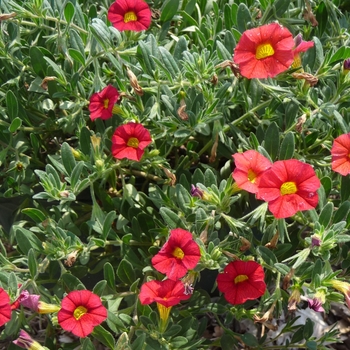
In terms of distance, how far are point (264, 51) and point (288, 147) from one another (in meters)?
0.22

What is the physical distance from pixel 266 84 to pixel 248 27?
193 millimetres

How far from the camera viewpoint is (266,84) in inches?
57.8

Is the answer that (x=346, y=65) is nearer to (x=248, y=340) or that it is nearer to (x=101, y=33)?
(x=101, y=33)

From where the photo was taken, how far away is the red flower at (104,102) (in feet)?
4.65

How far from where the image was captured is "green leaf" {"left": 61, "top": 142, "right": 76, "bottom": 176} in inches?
55.9

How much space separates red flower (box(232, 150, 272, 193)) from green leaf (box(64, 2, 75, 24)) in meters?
0.58

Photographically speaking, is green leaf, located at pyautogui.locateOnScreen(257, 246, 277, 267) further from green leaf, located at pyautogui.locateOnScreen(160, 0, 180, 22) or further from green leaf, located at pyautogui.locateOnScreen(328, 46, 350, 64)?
green leaf, located at pyautogui.locateOnScreen(160, 0, 180, 22)

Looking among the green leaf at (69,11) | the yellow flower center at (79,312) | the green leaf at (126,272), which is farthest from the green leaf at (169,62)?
the yellow flower center at (79,312)

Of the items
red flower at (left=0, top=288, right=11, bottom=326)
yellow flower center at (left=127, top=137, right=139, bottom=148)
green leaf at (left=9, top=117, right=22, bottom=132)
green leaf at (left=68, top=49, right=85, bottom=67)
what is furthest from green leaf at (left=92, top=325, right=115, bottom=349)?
green leaf at (left=68, top=49, right=85, bottom=67)

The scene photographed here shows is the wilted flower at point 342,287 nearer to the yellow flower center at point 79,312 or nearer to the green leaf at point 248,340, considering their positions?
the green leaf at point 248,340

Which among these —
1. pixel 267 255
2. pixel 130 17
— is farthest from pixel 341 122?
pixel 130 17

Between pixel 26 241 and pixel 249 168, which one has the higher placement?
pixel 249 168

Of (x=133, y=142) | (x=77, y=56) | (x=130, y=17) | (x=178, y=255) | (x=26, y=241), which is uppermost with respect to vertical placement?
(x=130, y=17)

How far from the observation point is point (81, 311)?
129 centimetres
